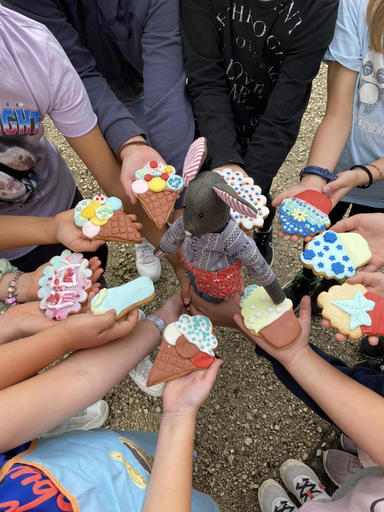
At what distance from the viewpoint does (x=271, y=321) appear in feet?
3.52

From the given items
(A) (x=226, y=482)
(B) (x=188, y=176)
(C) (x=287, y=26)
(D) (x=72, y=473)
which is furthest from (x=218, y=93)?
(A) (x=226, y=482)

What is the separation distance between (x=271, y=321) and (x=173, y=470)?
503 millimetres

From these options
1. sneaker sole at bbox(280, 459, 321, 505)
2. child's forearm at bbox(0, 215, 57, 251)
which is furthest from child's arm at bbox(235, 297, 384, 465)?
child's forearm at bbox(0, 215, 57, 251)

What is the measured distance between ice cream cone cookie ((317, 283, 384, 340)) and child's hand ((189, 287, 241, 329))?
12.6 inches

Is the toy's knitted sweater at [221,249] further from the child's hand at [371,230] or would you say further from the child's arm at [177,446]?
the child's hand at [371,230]

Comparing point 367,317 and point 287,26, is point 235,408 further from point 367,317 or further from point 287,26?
point 287,26

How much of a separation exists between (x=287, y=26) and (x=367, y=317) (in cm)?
99

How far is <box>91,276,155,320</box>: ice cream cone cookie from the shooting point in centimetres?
109

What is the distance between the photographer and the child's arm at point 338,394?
870mm

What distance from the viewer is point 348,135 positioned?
137cm

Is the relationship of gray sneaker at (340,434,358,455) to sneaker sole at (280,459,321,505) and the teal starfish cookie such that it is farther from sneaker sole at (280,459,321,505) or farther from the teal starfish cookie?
the teal starfish cookie

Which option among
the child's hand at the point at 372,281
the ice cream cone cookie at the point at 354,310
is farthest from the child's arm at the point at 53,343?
the child's hand at the point at 372,281

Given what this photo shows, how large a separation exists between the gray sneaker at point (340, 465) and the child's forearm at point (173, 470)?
0.85 meters

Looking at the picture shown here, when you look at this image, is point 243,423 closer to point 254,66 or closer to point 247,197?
point 247,197
